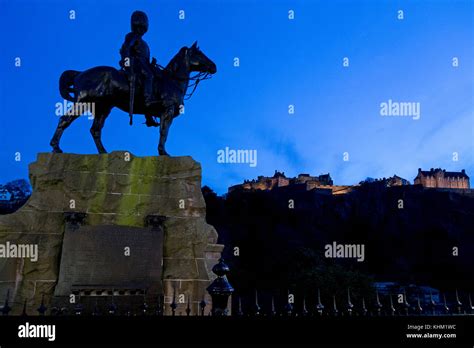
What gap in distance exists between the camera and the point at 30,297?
32.0ft

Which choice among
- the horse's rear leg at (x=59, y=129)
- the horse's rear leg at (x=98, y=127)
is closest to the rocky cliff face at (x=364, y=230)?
the horse's rear leg at (x=98, y=127)

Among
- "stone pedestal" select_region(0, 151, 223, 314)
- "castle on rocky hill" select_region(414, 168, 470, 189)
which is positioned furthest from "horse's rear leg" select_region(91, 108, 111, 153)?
"castle on rocky hill" select_region(414, 168, 470, 189)

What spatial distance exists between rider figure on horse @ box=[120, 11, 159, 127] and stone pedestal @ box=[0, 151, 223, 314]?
5.67 ft

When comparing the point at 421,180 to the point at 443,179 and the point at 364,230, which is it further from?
the point at 364,230

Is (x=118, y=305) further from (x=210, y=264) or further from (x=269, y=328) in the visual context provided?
(x=269, y=328)

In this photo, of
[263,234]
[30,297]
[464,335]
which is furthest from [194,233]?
[263,234]

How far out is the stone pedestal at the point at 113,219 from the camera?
989 centimetres

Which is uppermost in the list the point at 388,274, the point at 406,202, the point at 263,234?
the point at 406,202

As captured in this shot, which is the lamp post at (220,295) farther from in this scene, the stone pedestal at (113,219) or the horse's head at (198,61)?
the horse's head at (198,61)

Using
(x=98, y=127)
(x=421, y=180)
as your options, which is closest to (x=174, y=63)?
(x=98, y=127)

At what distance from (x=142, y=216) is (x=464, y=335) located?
7.11 metres

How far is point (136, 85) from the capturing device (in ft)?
37.8

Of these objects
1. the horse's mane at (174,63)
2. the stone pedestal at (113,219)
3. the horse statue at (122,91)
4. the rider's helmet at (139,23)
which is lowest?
the stone pedestal at (113,219)

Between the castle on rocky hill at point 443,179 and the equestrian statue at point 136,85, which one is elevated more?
the castle on rocky hill at point 443,179
